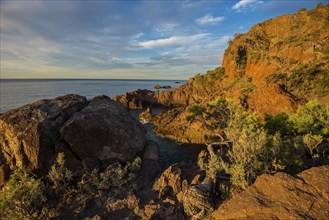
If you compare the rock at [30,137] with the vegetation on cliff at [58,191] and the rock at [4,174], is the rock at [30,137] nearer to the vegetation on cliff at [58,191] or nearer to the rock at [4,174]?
the rock at [4,174]

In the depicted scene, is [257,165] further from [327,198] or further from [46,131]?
[46,131]

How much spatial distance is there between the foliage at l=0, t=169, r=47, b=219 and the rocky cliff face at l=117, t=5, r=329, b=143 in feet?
92.6

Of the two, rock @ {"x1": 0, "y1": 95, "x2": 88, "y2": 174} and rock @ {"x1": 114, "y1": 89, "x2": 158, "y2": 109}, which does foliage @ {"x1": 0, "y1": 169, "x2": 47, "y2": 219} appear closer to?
rock @ {"x1": 0, "y1": 95, "x2": 88, "y2": 174}

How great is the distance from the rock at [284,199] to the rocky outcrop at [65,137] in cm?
1481

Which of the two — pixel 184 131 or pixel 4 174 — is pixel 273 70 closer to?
pixel 184 131

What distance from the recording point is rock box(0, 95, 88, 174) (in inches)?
716

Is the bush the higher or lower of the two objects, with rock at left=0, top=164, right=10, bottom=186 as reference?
higher

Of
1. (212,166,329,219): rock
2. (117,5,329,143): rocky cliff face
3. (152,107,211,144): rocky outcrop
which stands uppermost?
(117,5,329,143): rocky cliff face

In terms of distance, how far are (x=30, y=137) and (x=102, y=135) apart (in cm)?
686

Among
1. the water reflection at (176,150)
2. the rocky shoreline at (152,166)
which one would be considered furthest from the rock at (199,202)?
the water reflection at (176,150)

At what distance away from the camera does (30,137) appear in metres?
18.1

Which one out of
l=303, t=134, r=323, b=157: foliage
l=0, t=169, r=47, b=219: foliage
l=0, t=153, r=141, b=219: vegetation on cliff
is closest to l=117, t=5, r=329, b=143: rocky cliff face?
l=303, t=134, r=323, b=157: foliage

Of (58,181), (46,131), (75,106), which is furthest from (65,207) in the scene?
(75,106)

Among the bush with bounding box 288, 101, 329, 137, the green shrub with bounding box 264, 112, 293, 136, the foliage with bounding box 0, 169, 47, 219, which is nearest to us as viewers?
the foliage with bounding box 0, 169, 47, 219
